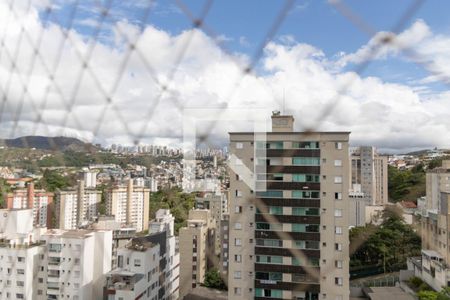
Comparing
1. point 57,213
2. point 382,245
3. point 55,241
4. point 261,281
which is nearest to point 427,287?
A: point 382,245

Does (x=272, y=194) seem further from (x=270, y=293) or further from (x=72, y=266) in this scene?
(x=72, y=266)

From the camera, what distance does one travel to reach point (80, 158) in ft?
5.57

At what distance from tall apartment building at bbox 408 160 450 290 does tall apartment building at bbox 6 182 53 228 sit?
10.9ft

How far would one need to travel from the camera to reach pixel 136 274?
13.0ft

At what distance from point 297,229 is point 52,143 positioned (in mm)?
2366

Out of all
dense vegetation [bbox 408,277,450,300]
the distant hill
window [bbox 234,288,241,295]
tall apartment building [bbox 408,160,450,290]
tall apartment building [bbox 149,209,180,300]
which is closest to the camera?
the distant hill

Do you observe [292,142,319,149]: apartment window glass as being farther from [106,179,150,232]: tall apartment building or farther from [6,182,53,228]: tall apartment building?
[106,179,150,232]: tall apartment building

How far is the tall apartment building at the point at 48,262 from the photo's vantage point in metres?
3.76

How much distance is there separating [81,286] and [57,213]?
297cm

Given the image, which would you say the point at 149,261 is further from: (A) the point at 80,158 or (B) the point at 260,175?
(A) the point at 80,158

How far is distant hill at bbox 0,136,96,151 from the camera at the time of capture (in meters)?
1.56

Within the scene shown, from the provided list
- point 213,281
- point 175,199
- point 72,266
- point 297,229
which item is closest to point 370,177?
point 297,229

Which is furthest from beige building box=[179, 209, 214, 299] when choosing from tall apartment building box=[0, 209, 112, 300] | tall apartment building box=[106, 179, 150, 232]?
tall apartment building box=[0, 209, 112, 300]

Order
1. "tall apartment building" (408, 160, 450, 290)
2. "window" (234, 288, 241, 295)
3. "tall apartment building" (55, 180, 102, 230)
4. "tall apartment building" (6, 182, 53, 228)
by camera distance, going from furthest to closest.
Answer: "tall apartment building" (55, 180, 102, 230) → "tall apartment building" (6, 182, 53, 228) → "window" (234, 288, 241, 295) → "tall apartment building" (408, 160, 450, 290)
